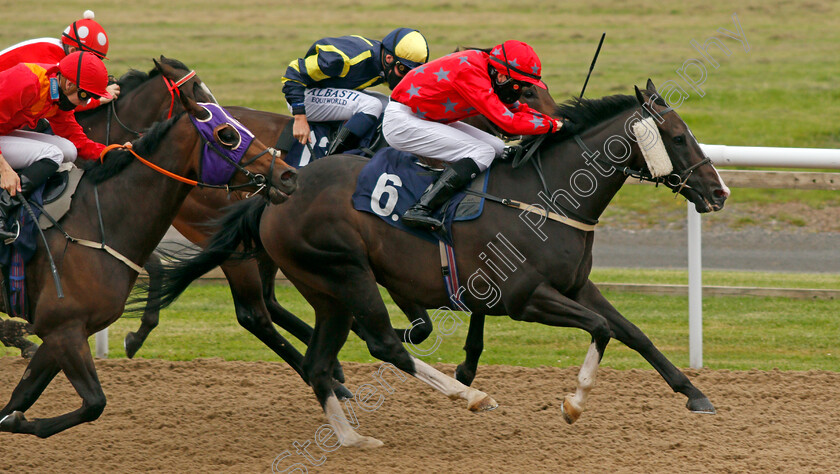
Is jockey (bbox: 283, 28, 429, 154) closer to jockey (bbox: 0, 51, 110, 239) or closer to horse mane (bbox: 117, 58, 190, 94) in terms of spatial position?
horse mane (bbox: 117, 58, 190, 94)

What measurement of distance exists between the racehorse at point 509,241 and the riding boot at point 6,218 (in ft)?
2.85

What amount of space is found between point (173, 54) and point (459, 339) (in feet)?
43.7

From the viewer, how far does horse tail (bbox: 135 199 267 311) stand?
5.11 meters

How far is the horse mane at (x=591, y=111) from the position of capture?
4820mm

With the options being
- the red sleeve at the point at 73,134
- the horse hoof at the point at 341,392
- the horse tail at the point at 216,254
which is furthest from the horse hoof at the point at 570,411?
the red sleeve at the point at 73,134

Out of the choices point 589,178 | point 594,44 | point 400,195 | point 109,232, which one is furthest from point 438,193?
point 594,44

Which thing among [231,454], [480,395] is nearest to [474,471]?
[480,395]

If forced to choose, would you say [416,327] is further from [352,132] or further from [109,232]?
[109,232]

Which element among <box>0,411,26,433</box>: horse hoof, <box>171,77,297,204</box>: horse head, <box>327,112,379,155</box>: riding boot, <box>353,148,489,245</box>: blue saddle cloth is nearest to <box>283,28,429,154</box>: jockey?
<box>327,112,379,155</box>: riding boot

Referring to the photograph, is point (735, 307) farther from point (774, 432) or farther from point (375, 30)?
point (375, 30)

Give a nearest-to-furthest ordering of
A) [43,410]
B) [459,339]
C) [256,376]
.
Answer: [43,410], [256,376], [459,339]

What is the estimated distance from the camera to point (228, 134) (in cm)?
442

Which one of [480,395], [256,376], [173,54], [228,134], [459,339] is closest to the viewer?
[228,134]

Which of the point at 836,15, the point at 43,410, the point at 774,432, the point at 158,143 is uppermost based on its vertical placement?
the point at 836,15
